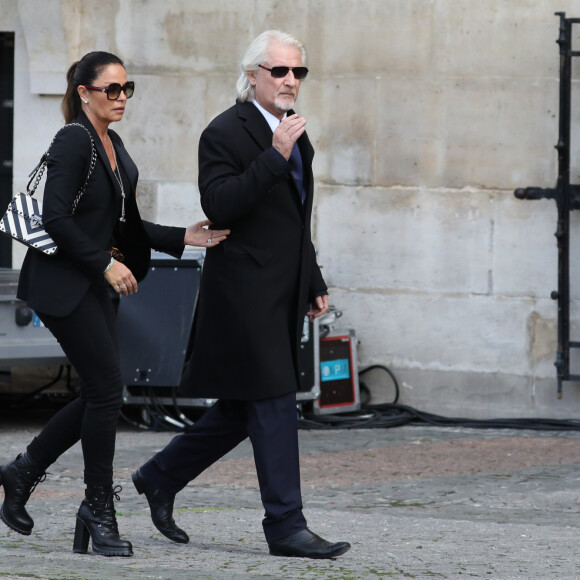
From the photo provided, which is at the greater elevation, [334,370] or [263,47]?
[263,47]

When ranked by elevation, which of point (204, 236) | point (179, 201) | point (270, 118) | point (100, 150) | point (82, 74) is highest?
point (82, 74)

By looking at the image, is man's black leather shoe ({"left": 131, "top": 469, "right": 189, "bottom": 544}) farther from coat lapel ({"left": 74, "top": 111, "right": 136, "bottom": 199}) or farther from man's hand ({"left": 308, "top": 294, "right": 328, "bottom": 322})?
coat lapel ({"left": 74, "top": 111, "right": 136, "bottom": 199})

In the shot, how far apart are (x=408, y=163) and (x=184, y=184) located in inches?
60.9

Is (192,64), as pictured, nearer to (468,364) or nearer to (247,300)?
(468,364)

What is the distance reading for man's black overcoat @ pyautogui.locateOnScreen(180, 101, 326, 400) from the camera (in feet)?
15.7

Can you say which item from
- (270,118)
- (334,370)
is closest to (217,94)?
(334,370)

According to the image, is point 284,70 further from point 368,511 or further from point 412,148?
point 412,148

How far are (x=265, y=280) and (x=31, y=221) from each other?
0.83 m

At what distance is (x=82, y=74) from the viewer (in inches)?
191

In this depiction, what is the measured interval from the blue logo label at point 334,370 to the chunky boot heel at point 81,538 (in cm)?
396

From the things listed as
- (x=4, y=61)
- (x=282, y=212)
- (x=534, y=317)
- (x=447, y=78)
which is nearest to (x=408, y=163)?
(x=447, y=78)

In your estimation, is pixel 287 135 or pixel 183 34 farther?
pixel 183 34

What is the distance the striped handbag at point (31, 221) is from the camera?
468 cm

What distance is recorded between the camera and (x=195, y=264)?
8.22m
